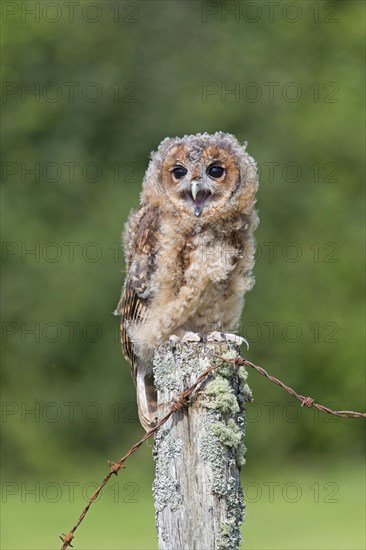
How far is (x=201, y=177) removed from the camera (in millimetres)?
4781

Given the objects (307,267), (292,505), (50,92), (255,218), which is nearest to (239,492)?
(255,218)

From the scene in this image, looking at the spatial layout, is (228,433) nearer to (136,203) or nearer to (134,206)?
(134,206)

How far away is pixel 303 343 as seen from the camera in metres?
12.0

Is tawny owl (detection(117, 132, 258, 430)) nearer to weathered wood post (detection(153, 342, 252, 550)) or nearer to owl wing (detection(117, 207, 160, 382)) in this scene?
owl wing (detection(117, 207, 160, 382))

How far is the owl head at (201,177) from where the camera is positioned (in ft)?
15.6

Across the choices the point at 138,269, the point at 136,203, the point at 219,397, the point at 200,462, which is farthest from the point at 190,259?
the point at 136,203

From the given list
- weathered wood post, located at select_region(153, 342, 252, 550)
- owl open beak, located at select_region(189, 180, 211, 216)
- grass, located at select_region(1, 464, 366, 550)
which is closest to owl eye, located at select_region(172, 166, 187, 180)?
owl open beak, located at select_region(189, 180, 211, 216)

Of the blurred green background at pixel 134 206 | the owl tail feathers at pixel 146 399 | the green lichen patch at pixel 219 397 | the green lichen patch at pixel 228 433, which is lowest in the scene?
the green lichen patch at pixel 228 433

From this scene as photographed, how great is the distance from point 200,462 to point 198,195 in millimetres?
1697

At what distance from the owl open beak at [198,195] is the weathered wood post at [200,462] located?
4.44 feet

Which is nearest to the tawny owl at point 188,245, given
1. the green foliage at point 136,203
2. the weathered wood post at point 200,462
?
the weathered wood post at point 200,462

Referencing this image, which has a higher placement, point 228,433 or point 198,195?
point 198,195

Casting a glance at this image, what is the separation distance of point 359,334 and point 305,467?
1643 millimetres

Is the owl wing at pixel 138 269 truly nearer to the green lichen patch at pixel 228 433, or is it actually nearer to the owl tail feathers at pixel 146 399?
the owl tail feathers at pixel 146 399
